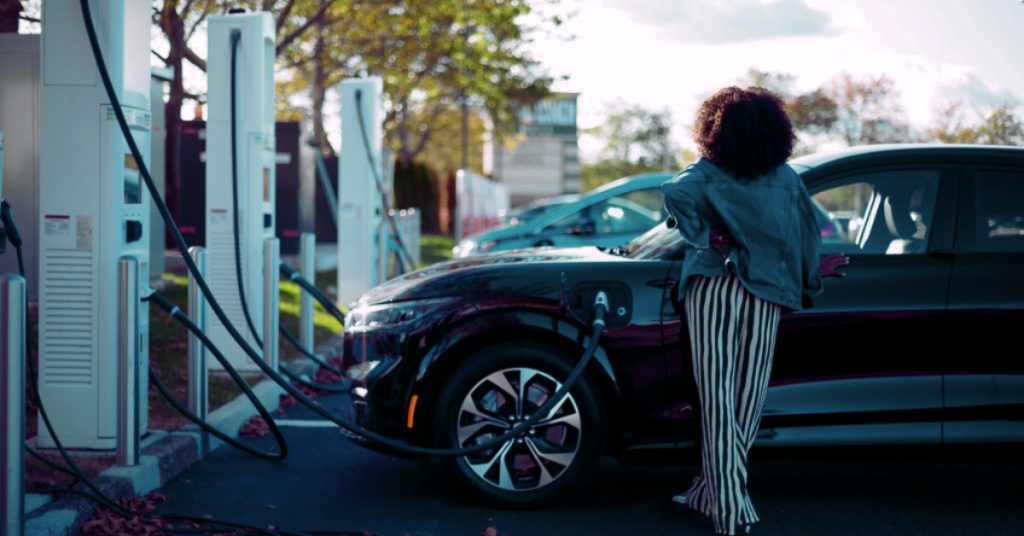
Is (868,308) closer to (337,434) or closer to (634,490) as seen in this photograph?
(634,490)

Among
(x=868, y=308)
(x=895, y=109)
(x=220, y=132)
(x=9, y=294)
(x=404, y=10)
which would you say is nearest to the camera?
(x=9, y=294)

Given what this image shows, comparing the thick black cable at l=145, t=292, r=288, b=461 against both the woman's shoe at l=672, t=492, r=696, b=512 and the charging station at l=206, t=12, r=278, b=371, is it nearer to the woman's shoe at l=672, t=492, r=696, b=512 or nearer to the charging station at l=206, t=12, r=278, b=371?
the woman's shoe at l=672, t=492, r=696, b=512

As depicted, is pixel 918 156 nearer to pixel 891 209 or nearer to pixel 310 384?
pixel 891 209

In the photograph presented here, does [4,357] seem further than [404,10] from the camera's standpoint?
No

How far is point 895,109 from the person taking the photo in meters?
11.0

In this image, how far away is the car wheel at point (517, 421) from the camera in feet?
14.1

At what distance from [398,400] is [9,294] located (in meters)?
1.67

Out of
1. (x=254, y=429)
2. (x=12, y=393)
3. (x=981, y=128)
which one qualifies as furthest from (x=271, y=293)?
(x=981, y=128)

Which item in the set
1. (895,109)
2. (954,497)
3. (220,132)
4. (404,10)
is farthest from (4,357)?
(404,10)

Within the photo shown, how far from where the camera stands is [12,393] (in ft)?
10.8

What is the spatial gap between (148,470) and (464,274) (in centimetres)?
171

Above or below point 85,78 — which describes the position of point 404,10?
above

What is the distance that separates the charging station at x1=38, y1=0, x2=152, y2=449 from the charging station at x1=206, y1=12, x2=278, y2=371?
93.6 inches

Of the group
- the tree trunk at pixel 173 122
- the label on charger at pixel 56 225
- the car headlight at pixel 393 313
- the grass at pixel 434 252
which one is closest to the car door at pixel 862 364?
the car headlight at pixel 393 313
